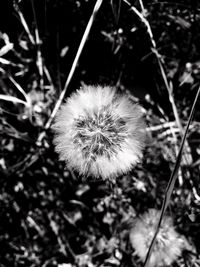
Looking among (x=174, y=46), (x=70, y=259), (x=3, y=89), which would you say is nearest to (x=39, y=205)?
(x=70, y=259)

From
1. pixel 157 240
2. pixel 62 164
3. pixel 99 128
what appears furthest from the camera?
pixel 62 164

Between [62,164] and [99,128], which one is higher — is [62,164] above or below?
below

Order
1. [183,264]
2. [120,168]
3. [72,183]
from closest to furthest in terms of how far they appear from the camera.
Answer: [120,168], [183,264], [72,183]

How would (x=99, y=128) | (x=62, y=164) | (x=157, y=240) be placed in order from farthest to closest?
(x=62, y=164)
(x=157, y=240)
(x=99, y=128)

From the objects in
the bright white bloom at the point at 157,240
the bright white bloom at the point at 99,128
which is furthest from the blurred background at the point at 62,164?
the bright white bloom at the point at 99,128

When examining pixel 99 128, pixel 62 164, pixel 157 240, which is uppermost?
pixel 99 128

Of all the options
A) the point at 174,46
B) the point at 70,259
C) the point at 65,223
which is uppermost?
the point at 174,46

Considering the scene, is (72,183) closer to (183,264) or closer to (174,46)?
(183,264)

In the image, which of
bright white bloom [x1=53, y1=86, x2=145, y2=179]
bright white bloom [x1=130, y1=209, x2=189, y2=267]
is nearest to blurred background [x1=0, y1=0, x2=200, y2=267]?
bright white bloom [x1=130, y1=209, x2=189, y2=267]
